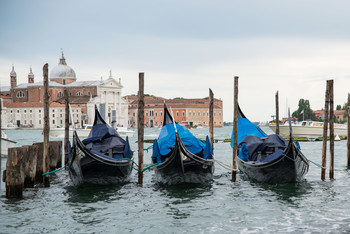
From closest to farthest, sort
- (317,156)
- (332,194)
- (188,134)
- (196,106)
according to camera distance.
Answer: (332,194), (188,134), (317,156), (196,106)

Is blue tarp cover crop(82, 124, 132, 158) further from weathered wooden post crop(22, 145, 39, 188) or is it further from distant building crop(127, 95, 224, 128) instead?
distant building crop(127, 95, 224, 128)

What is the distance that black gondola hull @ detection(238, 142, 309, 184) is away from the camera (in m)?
9.55

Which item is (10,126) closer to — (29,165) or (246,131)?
(246,131)

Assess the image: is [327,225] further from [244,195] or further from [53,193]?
[53,193]

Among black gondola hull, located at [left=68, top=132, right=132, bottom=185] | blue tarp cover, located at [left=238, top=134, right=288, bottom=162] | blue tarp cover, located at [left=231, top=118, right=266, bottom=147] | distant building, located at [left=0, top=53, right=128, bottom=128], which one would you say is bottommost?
black gondola hull, located at [left=68, top=132, right=132, bottom=185]

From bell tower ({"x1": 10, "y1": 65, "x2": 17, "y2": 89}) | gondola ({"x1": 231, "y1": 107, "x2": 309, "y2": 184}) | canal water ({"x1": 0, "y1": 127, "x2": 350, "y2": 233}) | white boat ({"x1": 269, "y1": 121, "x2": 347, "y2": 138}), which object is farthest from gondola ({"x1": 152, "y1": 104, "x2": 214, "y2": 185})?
bell tower ({"x1": 10, "y1": 65, "x2": 17, "y2": 89})

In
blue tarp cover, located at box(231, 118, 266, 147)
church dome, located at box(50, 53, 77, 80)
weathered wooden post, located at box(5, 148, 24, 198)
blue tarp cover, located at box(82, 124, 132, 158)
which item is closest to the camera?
weathered wooden post, located at box(5, 148, 24, 198)

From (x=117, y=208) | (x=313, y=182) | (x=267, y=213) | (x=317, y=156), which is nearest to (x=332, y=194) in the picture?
(x=313, y=182)

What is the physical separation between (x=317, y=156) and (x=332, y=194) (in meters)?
10.6

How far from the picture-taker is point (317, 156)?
1939 centimetres

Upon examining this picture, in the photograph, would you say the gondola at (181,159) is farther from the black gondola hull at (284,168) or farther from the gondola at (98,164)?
the black gondola hull at (284,168)

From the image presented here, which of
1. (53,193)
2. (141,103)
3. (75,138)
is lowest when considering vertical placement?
(53,193)

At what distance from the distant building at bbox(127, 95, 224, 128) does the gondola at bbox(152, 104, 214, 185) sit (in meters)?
72.3

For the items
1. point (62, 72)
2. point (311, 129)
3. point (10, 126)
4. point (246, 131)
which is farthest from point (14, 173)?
point (62, 72)
